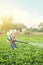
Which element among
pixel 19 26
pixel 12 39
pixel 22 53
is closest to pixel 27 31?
pixel 19 26

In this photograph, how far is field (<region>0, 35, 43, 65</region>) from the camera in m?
4.05

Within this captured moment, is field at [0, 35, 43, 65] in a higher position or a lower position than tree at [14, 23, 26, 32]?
lower

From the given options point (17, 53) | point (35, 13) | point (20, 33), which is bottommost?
point (17, 53)

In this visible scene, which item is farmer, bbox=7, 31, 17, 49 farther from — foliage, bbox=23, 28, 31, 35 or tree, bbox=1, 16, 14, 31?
foliage, bbox=23, 28, 31, 35

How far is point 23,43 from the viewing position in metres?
4.81

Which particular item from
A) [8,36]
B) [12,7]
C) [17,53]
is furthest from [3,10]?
[17,53]

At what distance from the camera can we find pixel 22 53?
176 inches

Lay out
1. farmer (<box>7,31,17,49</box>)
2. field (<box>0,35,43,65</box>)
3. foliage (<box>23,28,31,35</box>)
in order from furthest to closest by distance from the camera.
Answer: foliage (<box>23,28,31,35</box>)
farmer (<box>7,31,17,49</box>)
field (<box>0,35,43,65</box>)

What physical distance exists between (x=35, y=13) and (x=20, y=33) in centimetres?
46

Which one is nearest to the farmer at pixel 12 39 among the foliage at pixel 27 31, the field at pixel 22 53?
the field at pixel 22 53

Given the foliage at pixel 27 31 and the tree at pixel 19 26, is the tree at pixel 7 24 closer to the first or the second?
the tree at pixel 19 26

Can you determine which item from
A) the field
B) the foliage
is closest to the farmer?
the field

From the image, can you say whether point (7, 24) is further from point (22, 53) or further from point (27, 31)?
point (22, 53)

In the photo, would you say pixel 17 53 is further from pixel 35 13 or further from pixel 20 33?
pixel 35 13
